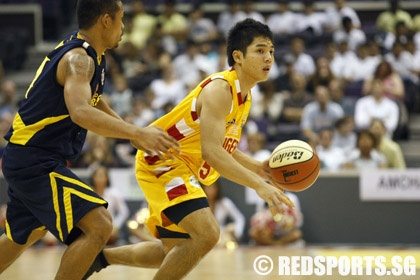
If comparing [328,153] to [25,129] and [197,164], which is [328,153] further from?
[25,129]

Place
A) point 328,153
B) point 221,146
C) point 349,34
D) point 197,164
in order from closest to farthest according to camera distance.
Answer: point 221,146, point 197,164, point 328,153, point 349,34

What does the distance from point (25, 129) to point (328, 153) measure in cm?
699

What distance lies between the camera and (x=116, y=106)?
1320 cm

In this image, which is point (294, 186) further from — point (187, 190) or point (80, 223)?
point (80, 223)

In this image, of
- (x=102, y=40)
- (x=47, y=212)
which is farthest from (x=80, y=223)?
(x=102, y=40)

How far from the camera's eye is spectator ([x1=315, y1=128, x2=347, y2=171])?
11.3 m

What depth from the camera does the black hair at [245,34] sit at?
5496 mm

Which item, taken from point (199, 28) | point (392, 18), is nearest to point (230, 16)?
point (199, 28)

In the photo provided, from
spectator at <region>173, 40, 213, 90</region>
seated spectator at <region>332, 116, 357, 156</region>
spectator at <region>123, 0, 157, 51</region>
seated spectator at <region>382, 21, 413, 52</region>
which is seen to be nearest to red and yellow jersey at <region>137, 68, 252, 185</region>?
seated spectator at <region>332, 116, 357, 156</region>

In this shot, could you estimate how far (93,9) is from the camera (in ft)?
16.5

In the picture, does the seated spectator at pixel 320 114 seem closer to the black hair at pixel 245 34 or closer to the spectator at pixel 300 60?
the spectator at pixel 300 60

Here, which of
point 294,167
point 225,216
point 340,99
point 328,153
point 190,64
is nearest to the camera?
point 294,167

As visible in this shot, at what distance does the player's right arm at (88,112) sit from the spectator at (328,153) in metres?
6.88

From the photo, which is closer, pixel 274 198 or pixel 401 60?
pixel 274 198
